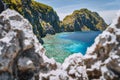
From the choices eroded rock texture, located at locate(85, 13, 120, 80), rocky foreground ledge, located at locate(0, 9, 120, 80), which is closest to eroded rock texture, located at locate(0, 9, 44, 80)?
rocky foreground ledge, located at locate(0, 9, 120, 80)

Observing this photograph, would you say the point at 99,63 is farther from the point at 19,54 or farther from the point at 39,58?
the point at 19,54

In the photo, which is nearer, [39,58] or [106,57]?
[39,58]

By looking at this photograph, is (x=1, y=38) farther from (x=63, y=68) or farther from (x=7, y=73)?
(x=63, y=68)

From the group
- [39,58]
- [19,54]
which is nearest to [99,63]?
[39,58]

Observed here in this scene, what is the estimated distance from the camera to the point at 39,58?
33.9 ft

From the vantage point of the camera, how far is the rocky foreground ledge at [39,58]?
32.9 feet

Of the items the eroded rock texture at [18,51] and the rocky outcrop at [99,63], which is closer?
the eroded rock texture at [18,51]

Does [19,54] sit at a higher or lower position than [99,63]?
higher

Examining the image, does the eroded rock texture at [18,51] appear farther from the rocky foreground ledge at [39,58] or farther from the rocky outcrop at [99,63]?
the rocky outcrop at [99,63]

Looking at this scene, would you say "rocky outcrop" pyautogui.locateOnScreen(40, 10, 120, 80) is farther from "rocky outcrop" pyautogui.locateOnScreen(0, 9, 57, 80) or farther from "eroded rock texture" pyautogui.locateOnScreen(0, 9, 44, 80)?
"eroded rock texture" pyautogui.locateOnScreen(0, 9, 44, 80)

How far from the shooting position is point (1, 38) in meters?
10.4

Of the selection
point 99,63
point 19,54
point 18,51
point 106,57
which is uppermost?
point 18,51

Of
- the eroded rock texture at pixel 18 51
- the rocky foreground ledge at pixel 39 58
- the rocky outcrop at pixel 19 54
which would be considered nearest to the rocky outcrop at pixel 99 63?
the rocky foreground ledge at pixel 39 58

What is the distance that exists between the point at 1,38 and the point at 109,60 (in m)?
3.74
